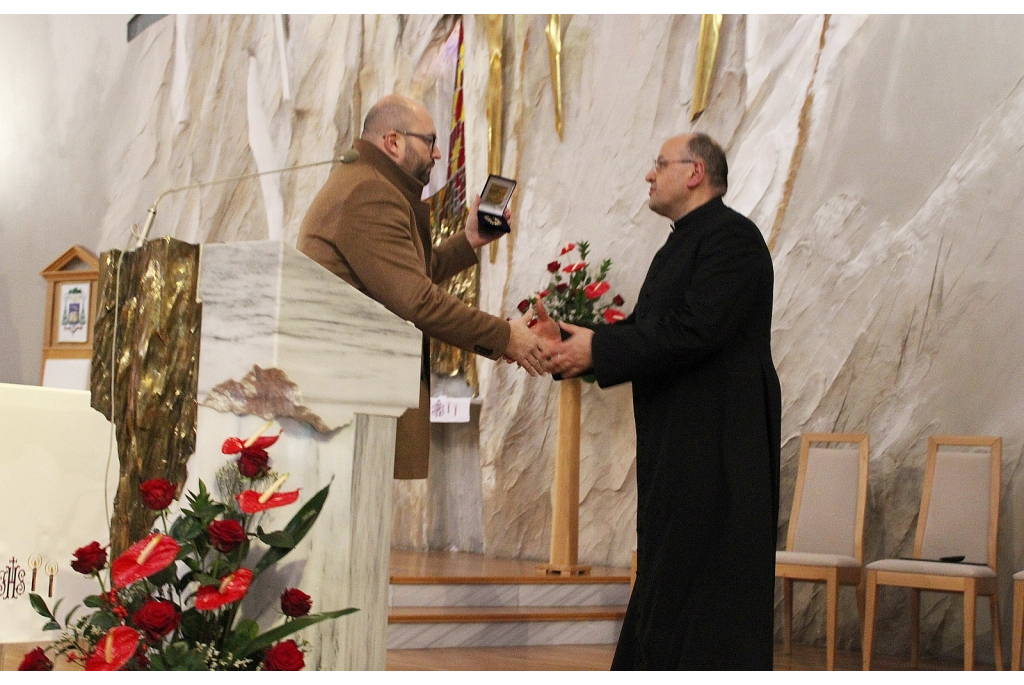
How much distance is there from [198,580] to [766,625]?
147 centimetres

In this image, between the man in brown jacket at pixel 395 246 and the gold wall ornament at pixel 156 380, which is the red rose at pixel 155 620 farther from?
the man in brown jacket at pixel 395 246

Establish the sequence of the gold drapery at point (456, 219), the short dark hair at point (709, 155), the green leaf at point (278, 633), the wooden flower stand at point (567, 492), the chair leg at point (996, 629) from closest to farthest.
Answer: the green leaf at point (278, 633), the short dark hair at point (709, 155), the chair leg at point (996, 629), the wooden flower stand at point (567, 492), the gold drapery at point (456, 219)

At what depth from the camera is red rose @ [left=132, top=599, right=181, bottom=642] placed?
2.15m

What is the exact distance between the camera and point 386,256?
10.1 ft

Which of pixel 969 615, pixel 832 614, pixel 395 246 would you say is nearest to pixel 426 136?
pixel 395 246

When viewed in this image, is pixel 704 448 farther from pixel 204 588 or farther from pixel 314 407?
pixel 204 588

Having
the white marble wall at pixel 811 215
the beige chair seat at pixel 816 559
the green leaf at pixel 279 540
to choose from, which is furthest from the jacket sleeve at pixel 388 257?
the white marble wall at pixel 811 215

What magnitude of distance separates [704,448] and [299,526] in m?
1.15

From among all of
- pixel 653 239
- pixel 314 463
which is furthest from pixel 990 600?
pixel 314 463

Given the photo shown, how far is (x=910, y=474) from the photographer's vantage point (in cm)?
486

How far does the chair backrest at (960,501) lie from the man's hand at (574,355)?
6.48ft

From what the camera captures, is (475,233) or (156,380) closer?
(156,380)

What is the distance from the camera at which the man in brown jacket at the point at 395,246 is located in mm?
3080

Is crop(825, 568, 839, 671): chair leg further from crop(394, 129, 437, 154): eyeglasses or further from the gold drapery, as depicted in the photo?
the gold drapery
